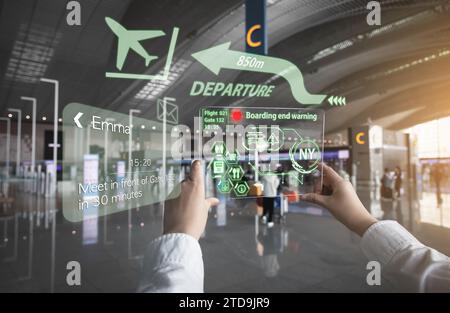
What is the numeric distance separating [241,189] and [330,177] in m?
0.35

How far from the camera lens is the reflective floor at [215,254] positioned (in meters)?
2.42

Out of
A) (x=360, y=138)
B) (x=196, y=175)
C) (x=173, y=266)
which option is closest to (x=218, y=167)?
(x=196, y=175)

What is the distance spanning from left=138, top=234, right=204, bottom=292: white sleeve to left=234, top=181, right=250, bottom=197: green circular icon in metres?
0.52

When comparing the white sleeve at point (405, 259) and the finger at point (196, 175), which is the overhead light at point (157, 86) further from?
the white sleeve at point (405, 259)

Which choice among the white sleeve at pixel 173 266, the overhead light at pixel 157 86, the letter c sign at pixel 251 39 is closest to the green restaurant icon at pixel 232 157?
the white sleeve at pixel 173 266

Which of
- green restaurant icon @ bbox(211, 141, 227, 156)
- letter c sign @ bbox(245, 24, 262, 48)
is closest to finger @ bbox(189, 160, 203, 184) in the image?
green restaurant icon @ bbox(211, 141, 227, 156)

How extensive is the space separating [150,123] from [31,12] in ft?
23.3

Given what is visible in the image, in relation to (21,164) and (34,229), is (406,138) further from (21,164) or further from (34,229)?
(21,164)

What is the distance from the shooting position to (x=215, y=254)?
3277mm

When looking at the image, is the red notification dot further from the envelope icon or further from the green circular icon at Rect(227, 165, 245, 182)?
the envelope icon

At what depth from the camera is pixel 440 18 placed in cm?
868

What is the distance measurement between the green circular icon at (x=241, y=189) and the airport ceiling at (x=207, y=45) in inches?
15.5
